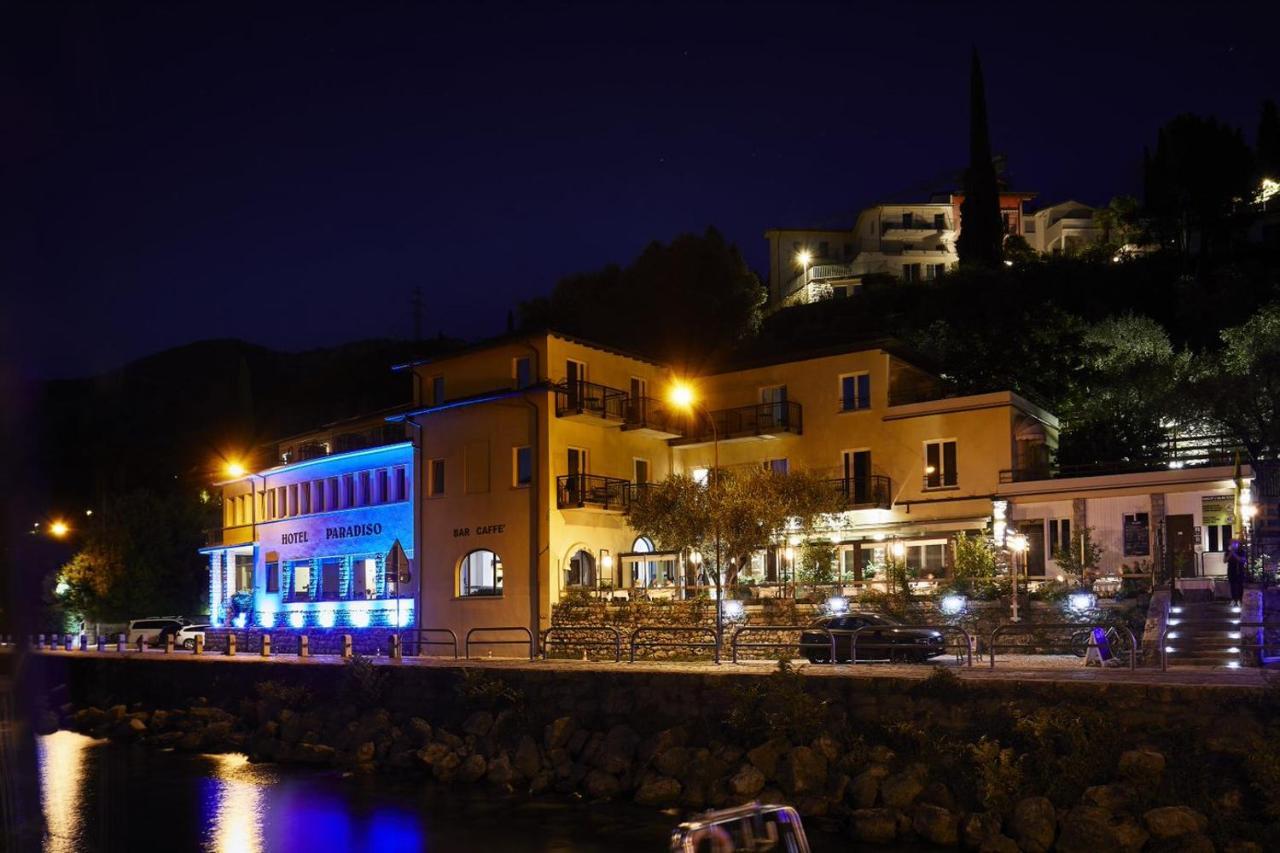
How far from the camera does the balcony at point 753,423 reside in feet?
155

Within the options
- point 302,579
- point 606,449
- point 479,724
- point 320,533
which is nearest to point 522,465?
point 606,449

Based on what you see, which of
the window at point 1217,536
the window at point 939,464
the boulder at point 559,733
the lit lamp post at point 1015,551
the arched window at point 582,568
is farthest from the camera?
the window at point 939,464

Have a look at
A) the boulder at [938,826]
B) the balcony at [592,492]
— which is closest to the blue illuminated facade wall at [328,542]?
the balcony at [592,492]

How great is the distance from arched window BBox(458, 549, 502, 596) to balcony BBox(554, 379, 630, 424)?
611cm

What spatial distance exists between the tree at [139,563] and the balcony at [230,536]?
228 inches

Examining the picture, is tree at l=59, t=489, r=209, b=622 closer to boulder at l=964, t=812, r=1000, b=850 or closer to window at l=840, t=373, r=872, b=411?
Answer: window at l=840, t=373, r=872, b=411

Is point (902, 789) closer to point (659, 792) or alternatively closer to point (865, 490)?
point (659, 792)

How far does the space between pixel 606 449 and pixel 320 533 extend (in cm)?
1471

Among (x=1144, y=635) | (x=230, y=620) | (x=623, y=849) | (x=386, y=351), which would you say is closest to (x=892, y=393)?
(x=1144, y=635)

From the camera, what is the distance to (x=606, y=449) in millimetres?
46094

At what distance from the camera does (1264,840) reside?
17.6 m

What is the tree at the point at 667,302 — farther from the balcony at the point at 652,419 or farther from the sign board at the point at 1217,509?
the sign board at the point at 1217,509

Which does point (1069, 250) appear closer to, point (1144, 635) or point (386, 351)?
point (386, 351)

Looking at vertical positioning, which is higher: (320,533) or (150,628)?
(320,533)
